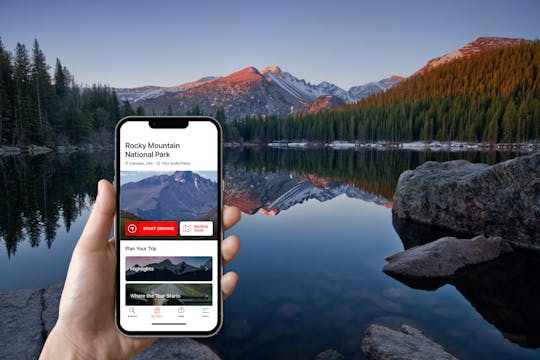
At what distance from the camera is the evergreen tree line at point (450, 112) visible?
343 feet

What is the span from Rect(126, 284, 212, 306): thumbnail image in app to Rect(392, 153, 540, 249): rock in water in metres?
Result: 12.7

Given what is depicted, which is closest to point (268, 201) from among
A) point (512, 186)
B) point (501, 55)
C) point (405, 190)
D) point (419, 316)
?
point (405, 190)

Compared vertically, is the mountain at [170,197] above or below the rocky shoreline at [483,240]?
above

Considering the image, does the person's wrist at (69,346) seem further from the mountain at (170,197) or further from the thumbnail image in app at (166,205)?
the mountain at (170,197)

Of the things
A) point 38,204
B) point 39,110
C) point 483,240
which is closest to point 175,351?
point 483,240

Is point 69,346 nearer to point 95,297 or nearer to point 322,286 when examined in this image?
point 95,297

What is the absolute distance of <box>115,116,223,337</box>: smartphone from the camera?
2789mm

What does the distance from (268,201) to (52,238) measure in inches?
552

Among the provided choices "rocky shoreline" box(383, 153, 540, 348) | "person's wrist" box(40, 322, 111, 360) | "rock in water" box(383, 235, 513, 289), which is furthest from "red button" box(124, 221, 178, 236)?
"rock in water" box(383, 235, 513, 289)

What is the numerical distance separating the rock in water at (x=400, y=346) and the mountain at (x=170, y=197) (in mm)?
4534

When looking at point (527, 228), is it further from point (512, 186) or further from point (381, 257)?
point (381, 257)

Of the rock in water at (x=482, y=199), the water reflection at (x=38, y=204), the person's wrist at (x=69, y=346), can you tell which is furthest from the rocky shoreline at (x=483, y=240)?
the water reflection at (x=38, y=204)

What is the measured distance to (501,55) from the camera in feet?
497

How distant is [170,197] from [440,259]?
30.7 ft
